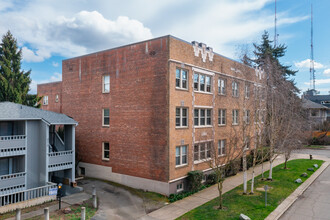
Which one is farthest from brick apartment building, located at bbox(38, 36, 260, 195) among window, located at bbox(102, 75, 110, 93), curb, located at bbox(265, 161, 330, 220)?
curb, located at bbox(265, 161, 330, 220)

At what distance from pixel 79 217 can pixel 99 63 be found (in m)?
14.7

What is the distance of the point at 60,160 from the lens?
19.0 metres

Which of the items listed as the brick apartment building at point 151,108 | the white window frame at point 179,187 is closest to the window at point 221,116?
the brick apartment building at point 151,108

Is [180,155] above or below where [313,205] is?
above

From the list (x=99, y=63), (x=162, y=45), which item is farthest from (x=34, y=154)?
(x=162, y=45)

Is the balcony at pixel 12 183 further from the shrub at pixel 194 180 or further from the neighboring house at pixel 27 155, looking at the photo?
the shrub at pixel 194 180

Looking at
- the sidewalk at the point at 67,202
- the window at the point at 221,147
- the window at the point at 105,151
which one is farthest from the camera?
the window at the point at 221,147

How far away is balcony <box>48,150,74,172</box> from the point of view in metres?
Answer: 18.3

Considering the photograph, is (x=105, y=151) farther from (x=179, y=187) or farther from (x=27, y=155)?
(x=179, y=187)

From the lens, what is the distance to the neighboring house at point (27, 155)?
16219 millimetres

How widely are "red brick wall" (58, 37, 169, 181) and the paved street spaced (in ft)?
30.0

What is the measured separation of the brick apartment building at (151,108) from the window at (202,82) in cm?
9

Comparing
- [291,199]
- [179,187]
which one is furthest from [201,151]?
[291,199]

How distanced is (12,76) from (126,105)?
17737 millimetres
